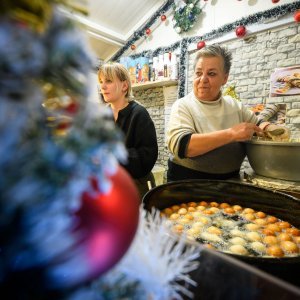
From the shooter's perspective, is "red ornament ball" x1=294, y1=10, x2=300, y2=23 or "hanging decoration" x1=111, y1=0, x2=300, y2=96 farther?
"hanging decoration" x1=111, y1=0, x2=300, y2=96

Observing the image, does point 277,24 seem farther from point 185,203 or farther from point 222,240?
point 222,240

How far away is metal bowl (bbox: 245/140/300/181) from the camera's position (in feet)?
3.63

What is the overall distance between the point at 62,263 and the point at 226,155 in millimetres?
→ 1348

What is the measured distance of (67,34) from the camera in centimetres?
16

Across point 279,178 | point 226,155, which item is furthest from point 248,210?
point 226,155

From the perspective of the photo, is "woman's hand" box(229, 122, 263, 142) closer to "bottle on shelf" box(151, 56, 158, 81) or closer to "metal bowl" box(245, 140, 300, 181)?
"metal bowl" box(245, 140, 300, 181)

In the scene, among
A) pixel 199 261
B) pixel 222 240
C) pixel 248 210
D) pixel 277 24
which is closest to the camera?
pixel 199 261

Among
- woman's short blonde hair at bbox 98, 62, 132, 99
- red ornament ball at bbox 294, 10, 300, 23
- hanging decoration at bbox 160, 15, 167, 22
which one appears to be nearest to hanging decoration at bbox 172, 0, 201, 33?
hanging decoration at bbox 160, 15, 167, 22

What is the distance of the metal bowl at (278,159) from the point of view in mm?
1106

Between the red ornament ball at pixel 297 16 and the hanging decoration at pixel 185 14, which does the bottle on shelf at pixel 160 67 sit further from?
the red ornament ball at pixel 297 16

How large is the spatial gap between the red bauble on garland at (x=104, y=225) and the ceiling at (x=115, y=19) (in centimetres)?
428

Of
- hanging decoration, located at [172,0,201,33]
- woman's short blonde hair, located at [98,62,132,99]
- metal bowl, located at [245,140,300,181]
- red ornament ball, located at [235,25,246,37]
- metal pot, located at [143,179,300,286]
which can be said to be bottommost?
metal pot, located at [143,179,300,286]

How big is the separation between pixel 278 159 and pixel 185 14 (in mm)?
3520

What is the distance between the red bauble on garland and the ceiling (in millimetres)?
4277
